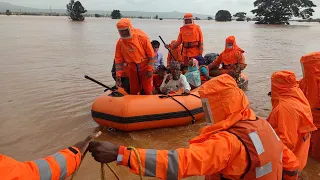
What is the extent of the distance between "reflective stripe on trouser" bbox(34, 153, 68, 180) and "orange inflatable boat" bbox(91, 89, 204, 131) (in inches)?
107

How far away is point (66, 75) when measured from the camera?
30.2 feet

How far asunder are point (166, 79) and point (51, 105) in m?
2.43

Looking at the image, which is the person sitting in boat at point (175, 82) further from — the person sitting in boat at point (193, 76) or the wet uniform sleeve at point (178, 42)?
the wet uniform sleeve at point (178, 42)

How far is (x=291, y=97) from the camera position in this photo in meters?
2.71

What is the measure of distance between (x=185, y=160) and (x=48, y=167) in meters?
0.74

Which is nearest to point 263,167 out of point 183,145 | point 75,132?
point 183,145

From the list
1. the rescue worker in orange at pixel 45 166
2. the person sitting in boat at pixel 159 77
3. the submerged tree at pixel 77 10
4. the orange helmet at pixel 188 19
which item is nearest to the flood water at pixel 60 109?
the person sitting in boat at pixel 159 77

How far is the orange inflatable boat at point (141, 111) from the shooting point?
14.8 feet

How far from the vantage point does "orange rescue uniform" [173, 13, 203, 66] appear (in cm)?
721

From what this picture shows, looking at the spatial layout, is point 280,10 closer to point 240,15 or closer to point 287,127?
point 240,15

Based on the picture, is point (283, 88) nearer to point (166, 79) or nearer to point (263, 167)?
point (263, 167)

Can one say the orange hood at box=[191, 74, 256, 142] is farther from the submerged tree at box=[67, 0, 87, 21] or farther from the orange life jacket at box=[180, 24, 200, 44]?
the submerged tree at box=[67, 0, 87, 21]

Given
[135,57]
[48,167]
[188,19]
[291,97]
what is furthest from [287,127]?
[188,19]

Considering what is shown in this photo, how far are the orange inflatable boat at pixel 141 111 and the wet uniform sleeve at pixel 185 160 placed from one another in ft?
9.28
